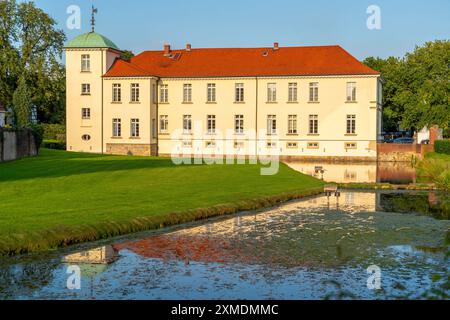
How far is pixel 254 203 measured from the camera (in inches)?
862

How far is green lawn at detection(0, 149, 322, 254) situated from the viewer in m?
15.0

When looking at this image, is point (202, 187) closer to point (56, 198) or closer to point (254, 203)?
point (254, 203)

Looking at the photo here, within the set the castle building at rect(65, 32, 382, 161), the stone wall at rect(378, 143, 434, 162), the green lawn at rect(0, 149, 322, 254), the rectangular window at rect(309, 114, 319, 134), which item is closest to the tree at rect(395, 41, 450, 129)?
the stone wall at rect(378, 143, 434, 162)

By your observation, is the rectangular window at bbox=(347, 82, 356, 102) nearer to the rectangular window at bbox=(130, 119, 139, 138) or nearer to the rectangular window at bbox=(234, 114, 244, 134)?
the rectangular window at bbox=(234, 114, 244, 134)

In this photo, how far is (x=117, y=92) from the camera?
56.8 meters

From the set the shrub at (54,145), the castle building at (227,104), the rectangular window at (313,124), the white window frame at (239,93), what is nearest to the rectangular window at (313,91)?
the castle building at (227,104)

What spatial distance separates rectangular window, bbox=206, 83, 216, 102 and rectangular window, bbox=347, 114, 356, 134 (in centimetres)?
1220

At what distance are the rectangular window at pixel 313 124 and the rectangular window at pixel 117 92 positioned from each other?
17035 mm

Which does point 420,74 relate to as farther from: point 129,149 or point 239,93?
point 129,149

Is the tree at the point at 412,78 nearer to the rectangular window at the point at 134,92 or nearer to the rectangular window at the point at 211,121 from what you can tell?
the rectangular window at the point at 211,121

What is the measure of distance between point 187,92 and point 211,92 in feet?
7.38
